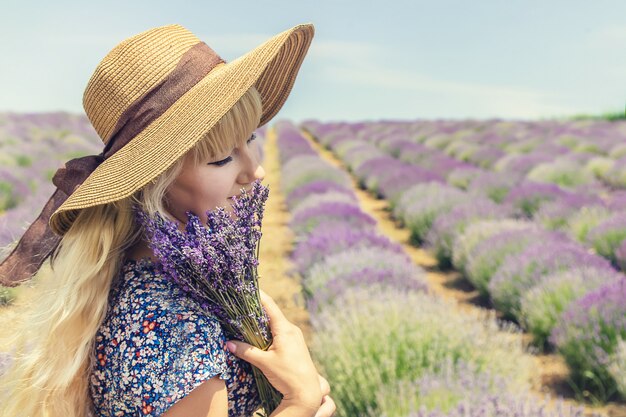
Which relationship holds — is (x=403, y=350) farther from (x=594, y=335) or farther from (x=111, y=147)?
(x=111, y=147)

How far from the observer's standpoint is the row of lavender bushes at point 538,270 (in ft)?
13.1

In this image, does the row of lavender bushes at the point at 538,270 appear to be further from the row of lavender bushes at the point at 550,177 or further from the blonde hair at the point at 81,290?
the blonde hair at the point at 81,290

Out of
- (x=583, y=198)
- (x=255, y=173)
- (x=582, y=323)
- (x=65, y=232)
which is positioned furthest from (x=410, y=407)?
(x=583, y=198)

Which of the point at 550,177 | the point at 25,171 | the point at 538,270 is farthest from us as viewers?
the point at 25,171

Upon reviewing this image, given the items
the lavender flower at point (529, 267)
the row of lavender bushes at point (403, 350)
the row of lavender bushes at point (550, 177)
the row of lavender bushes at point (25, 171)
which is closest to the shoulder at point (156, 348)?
the row of lavender bushes at point (25, 171)

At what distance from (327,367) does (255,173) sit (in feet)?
6.92

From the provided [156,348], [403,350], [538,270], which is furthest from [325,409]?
[538,270]

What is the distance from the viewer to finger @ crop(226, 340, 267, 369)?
1.36m

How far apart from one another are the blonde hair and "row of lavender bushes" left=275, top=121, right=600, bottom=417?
1.40m

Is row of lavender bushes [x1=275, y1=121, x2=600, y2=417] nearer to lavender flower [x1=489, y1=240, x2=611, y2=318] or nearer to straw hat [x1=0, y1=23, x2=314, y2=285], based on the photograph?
lavender flower [x1=489, y1=240, x2=611, y2=318]

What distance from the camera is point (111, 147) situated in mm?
1480

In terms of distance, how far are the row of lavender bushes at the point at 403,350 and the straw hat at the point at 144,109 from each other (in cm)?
152

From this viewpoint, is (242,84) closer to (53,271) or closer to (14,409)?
(53,271)

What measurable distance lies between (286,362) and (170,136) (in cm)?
59
